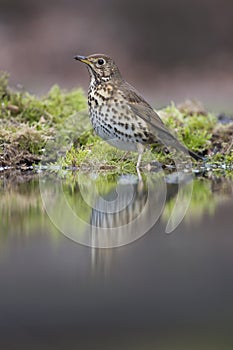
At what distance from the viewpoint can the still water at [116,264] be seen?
A: 3.23m

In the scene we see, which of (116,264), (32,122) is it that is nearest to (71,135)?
(32,122)

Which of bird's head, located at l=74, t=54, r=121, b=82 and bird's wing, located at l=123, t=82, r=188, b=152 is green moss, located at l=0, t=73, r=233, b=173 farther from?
bird's head, located at l=74, t=54, r=121, b=82

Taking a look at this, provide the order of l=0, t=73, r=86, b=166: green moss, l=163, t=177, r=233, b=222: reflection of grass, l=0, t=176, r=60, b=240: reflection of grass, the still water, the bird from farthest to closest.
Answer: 1. l=0, t=73, r=86, b=166: green moss
2. the bird
3. l=163, t=177, r=233, b=222: reflection of grass
4. l=0, t=176, r=60, b=240: reflection of grass
5. the still water

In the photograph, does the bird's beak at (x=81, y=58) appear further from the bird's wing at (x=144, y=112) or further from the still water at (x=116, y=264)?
the still water at (x=116, y=264)

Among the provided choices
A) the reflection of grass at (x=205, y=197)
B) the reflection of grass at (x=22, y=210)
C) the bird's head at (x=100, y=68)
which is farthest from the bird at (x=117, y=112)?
the reflection of grass at (x=22, y=210)

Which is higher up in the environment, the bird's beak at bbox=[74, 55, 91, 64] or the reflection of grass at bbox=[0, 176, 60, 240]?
the bird's beak at bbox=[74, 55, 91, 64]

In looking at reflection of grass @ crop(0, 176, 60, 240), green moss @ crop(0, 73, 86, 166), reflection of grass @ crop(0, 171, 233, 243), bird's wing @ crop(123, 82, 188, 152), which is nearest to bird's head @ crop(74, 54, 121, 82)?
bird's wing @ crop(123, 82, 188, 152)

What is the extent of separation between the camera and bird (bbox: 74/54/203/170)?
7465 mm

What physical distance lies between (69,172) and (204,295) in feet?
15.0

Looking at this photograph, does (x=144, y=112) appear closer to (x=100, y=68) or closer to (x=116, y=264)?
(x=100, y=68)

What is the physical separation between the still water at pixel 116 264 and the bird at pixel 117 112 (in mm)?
508

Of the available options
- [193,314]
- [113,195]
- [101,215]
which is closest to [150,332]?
[193,314]

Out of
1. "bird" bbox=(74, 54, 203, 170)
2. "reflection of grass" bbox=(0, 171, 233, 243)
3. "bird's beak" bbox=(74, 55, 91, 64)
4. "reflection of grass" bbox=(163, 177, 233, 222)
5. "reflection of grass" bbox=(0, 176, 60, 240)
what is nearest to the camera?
"reflection of grass" bbox=(0, 176, 60, 240)

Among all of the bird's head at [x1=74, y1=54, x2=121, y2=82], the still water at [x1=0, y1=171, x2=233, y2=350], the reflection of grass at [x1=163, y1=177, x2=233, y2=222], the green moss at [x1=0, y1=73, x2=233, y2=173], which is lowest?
the still water at [x1=0, y1=171, x2=233, y2=350]
